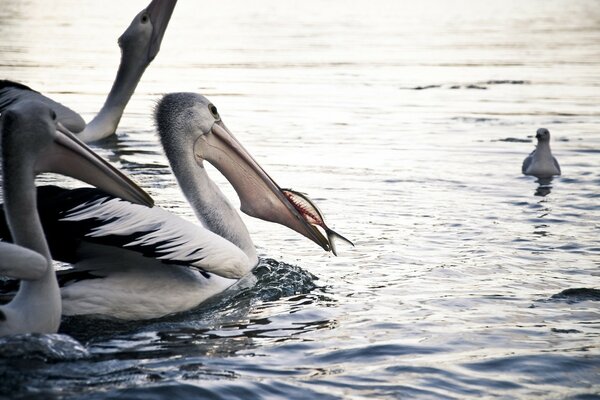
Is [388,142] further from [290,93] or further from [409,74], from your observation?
[409,74]

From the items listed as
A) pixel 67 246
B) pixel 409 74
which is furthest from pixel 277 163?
pixel 409 74

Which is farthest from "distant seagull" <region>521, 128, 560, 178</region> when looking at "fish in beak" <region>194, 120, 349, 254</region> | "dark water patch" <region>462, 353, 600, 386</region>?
"dark water patch" <region>462, 353, 600, 386</region>

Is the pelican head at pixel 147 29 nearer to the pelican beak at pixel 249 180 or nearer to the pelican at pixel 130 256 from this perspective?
the pelican beak at pixel 249 180

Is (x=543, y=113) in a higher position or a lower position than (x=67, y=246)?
lower

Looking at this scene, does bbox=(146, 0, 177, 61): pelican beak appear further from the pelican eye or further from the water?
the pelican eye

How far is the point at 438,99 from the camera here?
1321 cm

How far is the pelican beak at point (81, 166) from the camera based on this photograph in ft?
13.1

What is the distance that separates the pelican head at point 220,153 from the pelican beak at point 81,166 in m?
1.11

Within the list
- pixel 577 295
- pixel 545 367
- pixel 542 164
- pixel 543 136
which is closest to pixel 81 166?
pixel 545 367

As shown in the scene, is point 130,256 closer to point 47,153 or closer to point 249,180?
point 47,153

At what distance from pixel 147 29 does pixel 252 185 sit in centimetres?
398

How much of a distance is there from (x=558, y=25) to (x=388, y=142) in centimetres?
1699

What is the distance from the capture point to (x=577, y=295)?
5.08 metres

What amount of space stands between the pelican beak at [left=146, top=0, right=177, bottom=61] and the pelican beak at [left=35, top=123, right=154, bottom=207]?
492cm
